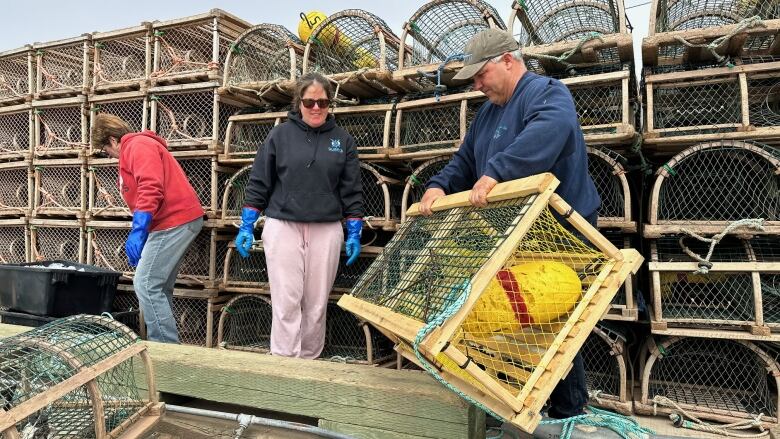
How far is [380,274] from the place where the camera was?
1.82 meters

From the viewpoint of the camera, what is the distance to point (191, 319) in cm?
406

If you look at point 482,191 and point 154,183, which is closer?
point 482,191

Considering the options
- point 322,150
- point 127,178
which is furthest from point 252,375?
point 127,178

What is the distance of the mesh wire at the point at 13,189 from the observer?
4816 mm

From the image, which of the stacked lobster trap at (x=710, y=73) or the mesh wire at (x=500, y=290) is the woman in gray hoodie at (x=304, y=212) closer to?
the mesh wire at (x=500, y=290)

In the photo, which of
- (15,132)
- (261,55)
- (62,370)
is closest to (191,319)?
(261,55)

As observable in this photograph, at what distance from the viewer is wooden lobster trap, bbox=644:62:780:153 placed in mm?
2537

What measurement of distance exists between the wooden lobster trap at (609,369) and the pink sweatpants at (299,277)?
1454mm

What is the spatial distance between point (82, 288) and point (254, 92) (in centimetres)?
186

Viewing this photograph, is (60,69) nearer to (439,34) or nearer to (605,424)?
(439,34)

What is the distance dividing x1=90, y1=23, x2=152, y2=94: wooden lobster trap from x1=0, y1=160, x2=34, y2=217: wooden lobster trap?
3.58 ft

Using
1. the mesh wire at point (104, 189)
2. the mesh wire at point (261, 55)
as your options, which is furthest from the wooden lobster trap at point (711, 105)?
the mesh wire at point (104, 189)

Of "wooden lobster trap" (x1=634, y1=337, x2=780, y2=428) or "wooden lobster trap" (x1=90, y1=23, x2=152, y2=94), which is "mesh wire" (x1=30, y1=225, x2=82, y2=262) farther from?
"wooden lobster trap" (x1=634, y1=337, x2=780, y2=428)

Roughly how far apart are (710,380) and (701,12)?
2.05 metres
